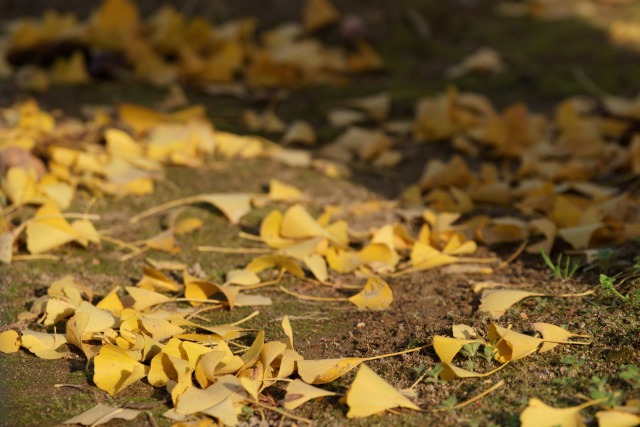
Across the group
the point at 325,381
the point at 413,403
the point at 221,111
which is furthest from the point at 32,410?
the point at 221,111

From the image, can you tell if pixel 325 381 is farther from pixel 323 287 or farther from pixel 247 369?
pixel 323 287

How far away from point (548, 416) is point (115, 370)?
0.72m

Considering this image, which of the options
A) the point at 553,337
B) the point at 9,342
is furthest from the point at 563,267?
the point at 9,342

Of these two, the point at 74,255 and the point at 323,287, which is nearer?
the point at 323,287

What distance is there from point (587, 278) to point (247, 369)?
753mm

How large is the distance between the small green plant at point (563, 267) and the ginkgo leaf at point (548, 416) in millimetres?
547

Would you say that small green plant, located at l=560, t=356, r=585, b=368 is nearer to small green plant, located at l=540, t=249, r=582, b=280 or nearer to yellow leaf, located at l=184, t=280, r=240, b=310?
small green plant, located at l=540, t=249, r=582, b=280

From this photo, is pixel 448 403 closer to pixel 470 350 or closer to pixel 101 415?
pixel 470 350

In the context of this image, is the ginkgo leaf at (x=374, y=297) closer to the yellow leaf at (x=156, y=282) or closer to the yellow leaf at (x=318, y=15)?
the yellow leaf at (x=156, y=282)

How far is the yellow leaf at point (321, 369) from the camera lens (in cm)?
147

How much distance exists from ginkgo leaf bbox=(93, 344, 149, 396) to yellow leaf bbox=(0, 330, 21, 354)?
0.22 metres

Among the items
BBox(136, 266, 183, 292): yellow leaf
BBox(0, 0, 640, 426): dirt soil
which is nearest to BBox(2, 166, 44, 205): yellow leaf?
BBox(0, 0, 640, 426): dirt soil

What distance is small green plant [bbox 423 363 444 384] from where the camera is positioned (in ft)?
4.80

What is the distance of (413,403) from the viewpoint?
1.40 m
